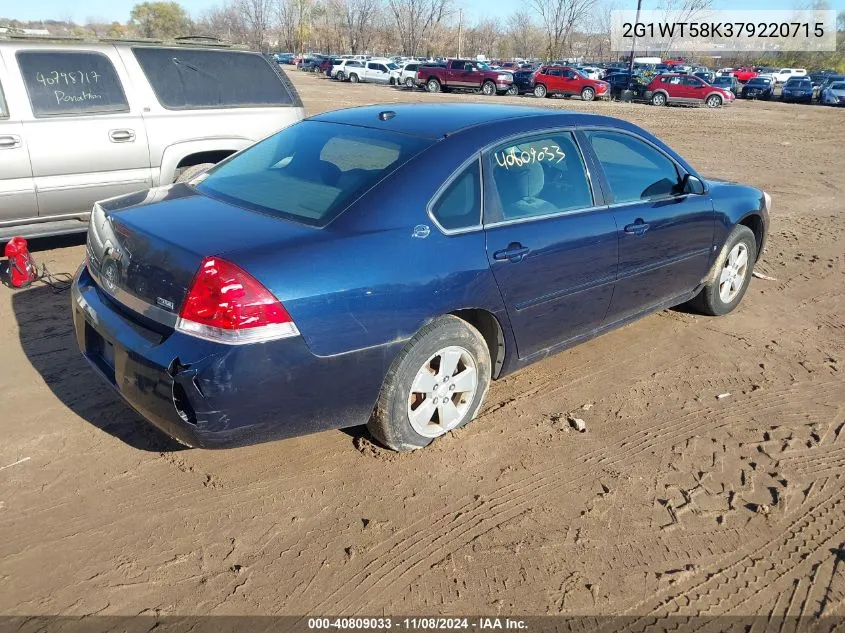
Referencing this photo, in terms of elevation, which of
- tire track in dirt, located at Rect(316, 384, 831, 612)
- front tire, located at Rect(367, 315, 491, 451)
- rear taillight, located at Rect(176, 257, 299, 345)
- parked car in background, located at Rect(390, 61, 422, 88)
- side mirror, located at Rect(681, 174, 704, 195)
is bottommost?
tire track in dirt, located at Rect(316, 384, 831, 612)

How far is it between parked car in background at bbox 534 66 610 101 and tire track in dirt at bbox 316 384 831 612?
32.7m

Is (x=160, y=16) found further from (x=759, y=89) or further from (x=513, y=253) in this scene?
(x=513, y=253)

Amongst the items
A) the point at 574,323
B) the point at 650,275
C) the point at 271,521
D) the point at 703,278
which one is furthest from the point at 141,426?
the point at 703,278

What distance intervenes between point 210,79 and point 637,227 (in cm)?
436

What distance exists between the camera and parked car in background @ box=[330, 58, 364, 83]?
44031 millimetres

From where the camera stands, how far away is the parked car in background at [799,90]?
117 ft

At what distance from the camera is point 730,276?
17.4 ft

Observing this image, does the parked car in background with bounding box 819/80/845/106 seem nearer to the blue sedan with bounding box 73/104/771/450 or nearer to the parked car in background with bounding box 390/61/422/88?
the parked car in background with bounding box 390/61/422/88

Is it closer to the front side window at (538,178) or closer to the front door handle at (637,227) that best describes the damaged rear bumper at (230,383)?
the front side window at (538,178)

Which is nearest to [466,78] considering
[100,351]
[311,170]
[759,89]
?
[759,89]

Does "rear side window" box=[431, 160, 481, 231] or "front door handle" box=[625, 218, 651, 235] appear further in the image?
"front door handle" box=[625, 218, 651, 235]

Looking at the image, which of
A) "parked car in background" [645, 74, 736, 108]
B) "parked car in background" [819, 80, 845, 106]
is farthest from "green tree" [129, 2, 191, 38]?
"parked car in background" [819, 80, 845, 106]

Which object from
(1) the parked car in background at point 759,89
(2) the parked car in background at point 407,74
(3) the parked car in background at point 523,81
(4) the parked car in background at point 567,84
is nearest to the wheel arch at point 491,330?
(4) the parked car in background at point 567,84

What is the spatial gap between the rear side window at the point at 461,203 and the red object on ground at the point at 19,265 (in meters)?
3.65
